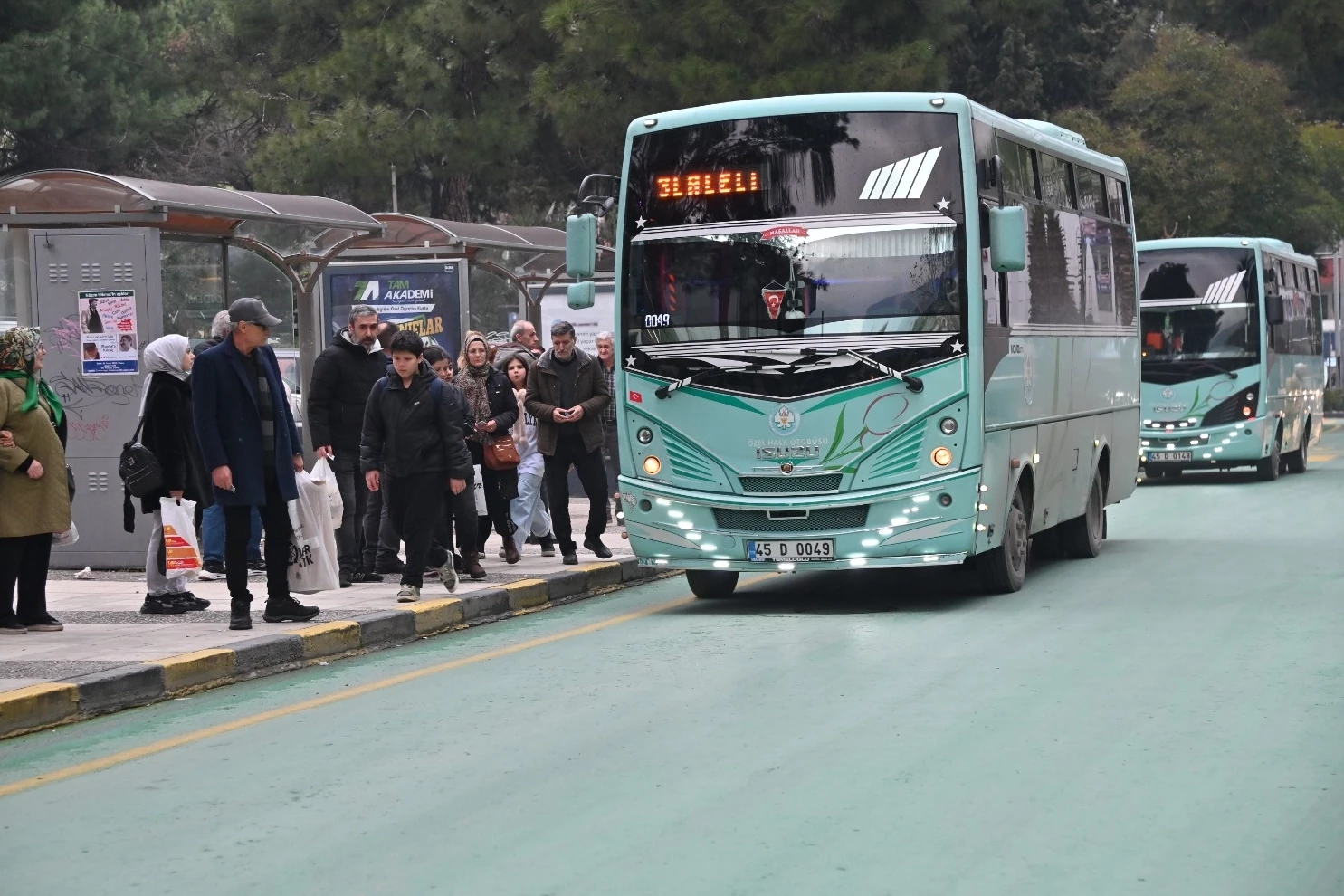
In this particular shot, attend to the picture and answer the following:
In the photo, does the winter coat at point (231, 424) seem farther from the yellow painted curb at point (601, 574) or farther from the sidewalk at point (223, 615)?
the yellow painted curb at point (601, 574)

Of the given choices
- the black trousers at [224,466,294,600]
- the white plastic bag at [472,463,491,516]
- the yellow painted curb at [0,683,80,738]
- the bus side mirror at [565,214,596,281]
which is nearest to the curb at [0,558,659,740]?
the yellow painted curb at [0,683,80,738]

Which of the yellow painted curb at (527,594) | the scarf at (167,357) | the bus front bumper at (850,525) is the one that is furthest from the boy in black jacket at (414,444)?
the bus front bumper at (850,525)

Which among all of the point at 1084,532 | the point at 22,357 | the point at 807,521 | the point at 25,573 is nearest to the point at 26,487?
the point at 25,573

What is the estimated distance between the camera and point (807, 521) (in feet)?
41.8

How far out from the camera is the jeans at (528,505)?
16.0 metres

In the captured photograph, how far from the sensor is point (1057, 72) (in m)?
42.1

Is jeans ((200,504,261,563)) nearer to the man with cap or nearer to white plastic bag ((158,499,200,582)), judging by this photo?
white plastic bag ((158,499,200,582))

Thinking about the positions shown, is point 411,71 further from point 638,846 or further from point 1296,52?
point 638,846

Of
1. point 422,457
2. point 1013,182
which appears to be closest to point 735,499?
point 422,457

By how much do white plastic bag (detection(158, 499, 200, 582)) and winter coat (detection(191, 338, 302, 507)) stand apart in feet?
3.47

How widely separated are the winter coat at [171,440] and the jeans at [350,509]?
4.21 ft

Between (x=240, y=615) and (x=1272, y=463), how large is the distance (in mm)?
18805

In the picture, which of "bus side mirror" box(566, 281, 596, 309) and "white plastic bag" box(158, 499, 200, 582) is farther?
"bus side mirror" box(566, 281, 596, 309)

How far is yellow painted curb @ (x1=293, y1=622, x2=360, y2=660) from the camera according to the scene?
1108 cm
